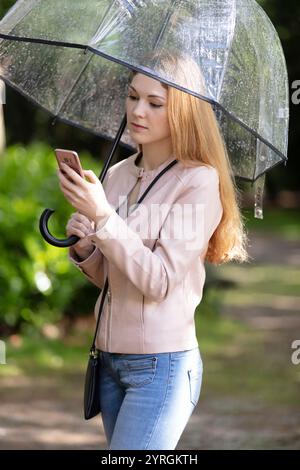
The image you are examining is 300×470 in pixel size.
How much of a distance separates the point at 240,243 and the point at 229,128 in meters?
0.54

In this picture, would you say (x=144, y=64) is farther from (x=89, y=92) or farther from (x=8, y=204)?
(x=8, y=204)

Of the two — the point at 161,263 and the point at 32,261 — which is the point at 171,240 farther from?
the point at 32,261

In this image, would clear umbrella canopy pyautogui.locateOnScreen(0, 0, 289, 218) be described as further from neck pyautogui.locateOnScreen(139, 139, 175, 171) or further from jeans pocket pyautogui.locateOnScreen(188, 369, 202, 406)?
jeans pocket pyautogui.locateOnScreen(188, 369, 202, 406)

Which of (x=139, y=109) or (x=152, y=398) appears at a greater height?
(x=139, y=109)

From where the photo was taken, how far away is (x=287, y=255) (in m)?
20.8

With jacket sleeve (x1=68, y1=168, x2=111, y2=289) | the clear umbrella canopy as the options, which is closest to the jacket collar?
jacket sleeve (x1=68, y1=168, x2=111, y2=289)

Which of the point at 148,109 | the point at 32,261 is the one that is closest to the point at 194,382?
the point at 148,109

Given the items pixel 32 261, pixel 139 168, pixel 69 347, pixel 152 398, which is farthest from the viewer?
pixel 69 347

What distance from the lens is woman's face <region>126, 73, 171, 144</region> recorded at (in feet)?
10.8

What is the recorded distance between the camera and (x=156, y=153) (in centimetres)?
344

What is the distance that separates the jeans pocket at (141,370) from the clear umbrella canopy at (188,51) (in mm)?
872

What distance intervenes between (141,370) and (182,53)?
41.5 inches

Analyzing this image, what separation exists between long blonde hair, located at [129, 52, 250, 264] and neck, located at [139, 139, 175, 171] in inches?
3.4
